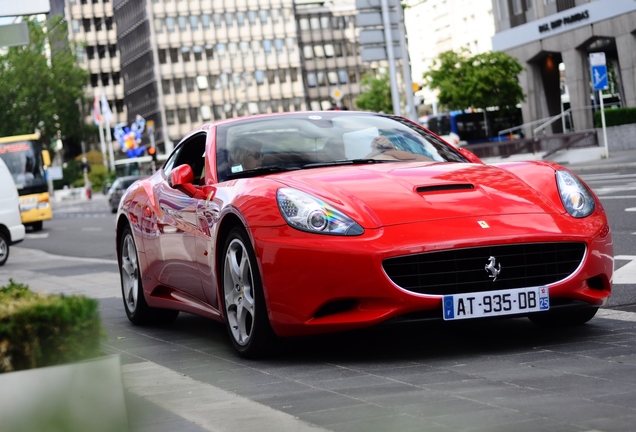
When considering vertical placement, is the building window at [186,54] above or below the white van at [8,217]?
above

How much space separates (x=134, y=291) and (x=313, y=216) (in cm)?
325

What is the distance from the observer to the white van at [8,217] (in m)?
25.2

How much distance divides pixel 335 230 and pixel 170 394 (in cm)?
121

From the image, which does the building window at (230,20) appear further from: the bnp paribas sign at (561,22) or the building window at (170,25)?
the bnp paribas sign at (561,22)

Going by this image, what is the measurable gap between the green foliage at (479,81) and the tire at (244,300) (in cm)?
5233

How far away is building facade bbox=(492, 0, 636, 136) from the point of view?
51062 millimetres

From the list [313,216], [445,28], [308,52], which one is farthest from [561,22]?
[308,52]

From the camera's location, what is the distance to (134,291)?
9.51 meters

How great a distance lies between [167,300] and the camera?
870 centimetres

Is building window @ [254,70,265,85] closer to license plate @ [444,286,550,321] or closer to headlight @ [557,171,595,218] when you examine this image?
headlight @ [557,171,595,218]

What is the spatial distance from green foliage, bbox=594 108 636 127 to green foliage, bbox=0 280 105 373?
132 feet

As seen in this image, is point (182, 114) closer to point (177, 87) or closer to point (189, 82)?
point (177, 87)

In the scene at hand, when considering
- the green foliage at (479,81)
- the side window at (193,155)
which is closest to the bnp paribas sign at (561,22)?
the green foliage at (479,81)

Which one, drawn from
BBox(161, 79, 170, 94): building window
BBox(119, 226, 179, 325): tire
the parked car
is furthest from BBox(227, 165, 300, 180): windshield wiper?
BBox(161, 79, 170, 94): building window
